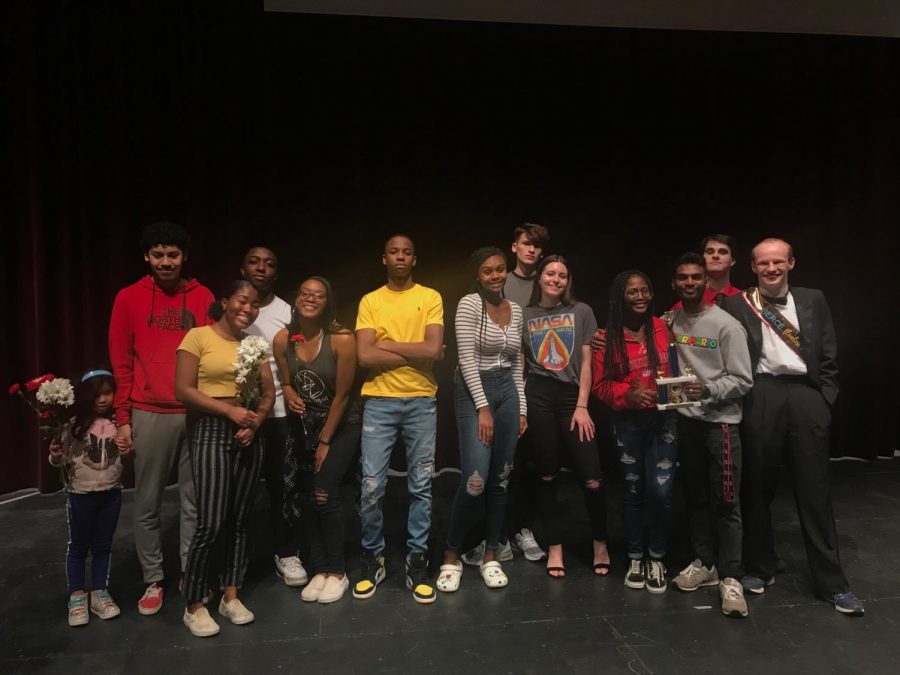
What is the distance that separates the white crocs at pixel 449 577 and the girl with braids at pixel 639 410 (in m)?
0.77

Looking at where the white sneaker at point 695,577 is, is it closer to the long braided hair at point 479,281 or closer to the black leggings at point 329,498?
the long braided hair at point 479,281

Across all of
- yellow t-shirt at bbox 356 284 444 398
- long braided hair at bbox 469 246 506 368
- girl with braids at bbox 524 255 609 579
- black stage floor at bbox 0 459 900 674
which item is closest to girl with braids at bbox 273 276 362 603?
yellow t-shirt at bbox 356 284 444 398

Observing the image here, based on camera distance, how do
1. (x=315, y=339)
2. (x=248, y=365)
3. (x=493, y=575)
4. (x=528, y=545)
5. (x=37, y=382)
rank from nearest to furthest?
(x=248, y=365), (x=37, y=382), (x=315, y=339), (x=493, y=575), (x=528, y=545)

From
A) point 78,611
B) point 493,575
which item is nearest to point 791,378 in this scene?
point 493,575

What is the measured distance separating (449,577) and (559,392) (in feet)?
3.21

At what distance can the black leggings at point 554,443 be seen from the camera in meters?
2.91

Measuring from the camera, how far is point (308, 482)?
286 cm

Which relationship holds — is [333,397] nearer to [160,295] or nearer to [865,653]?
[160,295]

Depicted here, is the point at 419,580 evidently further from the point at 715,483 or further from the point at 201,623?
the point at 715,483

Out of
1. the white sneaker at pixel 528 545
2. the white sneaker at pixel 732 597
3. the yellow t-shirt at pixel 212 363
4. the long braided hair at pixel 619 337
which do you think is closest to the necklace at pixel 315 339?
the yellow t-shirt at pixel 212 363

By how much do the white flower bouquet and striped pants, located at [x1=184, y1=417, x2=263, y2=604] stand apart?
0.14 metres

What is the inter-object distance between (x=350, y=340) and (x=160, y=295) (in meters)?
0.85

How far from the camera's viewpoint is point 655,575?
2.81 meters

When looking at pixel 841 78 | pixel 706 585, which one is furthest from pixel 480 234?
pixel 841 78
